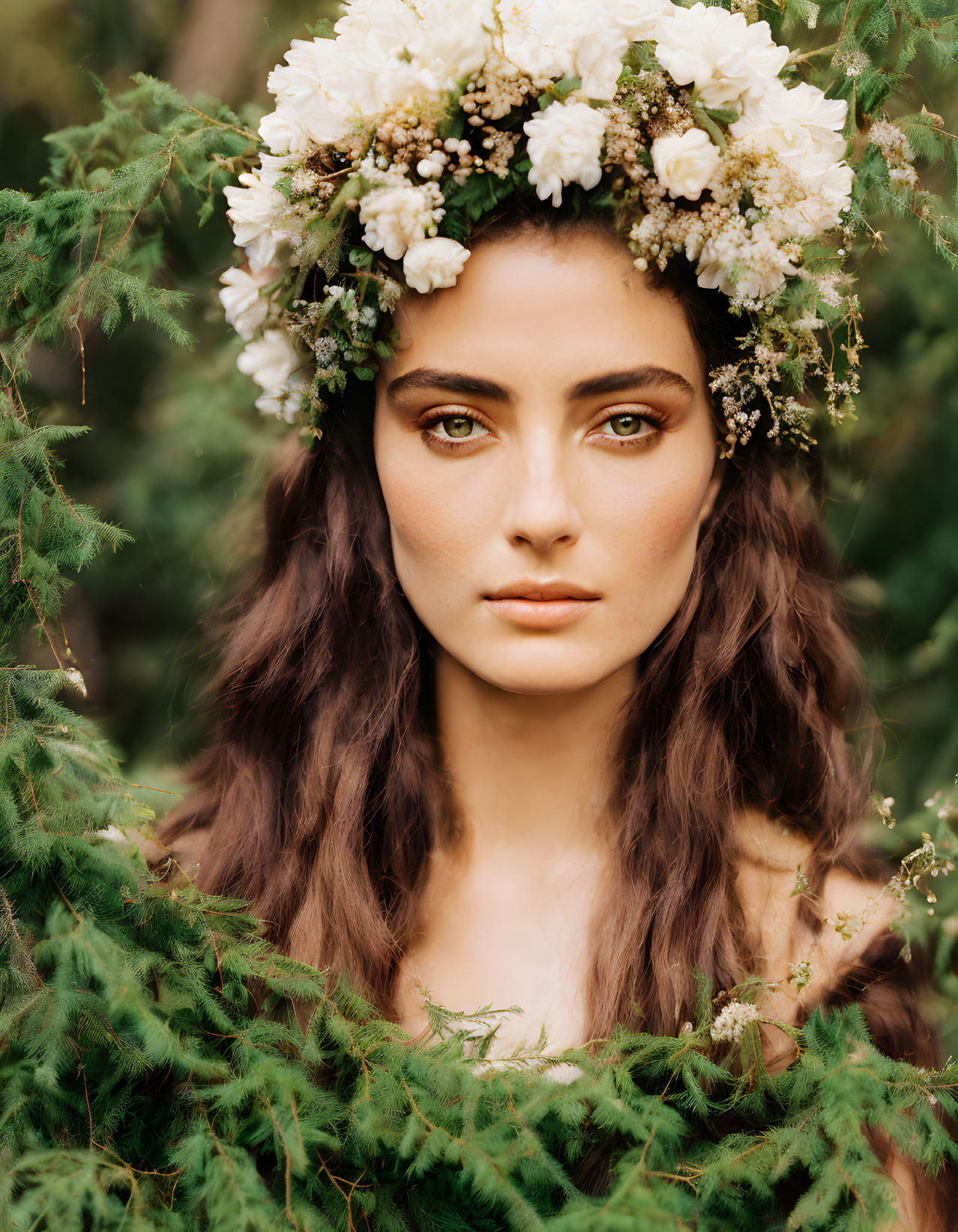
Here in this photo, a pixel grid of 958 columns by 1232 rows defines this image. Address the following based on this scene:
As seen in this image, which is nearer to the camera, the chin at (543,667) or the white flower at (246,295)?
the chin at (543,667)

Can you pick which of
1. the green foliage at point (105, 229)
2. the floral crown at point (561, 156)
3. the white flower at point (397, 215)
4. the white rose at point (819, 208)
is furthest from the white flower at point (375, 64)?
the white rose at point (819, 208)

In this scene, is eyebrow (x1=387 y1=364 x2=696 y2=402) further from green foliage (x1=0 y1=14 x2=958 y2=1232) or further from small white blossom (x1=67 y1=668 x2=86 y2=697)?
small white blossom (x1=67 y1=668 x2=86 y2=697)

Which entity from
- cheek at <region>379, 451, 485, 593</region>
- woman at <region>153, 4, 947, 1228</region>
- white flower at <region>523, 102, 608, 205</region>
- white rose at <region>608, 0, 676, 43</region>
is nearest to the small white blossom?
woman at <region>153, 4, 947, 1228</region>

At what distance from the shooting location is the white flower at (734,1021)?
1571 mm

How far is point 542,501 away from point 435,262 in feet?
1.26

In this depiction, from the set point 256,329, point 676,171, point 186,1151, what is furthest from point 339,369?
point 186,1151

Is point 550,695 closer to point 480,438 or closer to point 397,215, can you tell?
point 480,438

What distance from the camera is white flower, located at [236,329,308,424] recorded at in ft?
6.11

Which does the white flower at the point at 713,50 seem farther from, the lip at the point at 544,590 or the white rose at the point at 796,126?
the lip at the point at 544,590

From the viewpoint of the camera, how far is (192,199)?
2.46 m

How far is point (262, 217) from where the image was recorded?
175 cm

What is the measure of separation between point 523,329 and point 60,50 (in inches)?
73.4

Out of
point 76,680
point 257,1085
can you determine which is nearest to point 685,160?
point 76,680

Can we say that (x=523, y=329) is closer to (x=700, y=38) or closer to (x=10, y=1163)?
(x=700, y=38)
